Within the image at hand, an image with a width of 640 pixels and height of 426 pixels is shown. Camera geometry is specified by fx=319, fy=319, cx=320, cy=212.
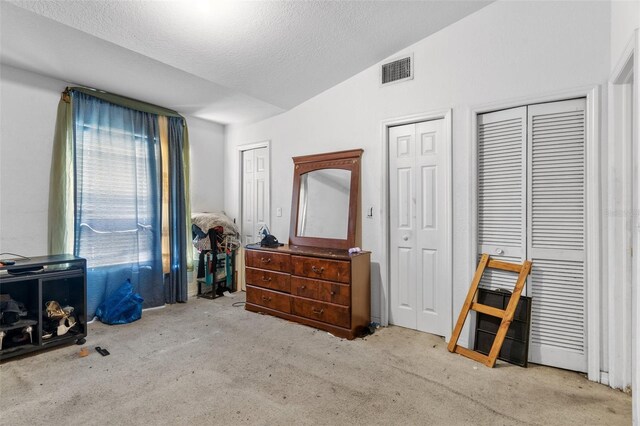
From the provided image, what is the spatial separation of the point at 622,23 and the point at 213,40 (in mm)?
2799

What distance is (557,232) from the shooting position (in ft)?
7.92

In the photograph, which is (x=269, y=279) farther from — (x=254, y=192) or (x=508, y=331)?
(x=508, y=331)

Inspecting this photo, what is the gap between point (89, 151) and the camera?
3.41 m

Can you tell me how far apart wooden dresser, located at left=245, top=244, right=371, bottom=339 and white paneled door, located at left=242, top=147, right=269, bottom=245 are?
87 centimetres

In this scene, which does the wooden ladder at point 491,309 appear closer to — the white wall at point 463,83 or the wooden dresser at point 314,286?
the white wall at point 463,83

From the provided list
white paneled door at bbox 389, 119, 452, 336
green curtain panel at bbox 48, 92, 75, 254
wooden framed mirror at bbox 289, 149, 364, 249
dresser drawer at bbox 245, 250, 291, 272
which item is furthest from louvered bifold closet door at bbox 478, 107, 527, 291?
green curtain panel at bbox 48, 92, 75, 254

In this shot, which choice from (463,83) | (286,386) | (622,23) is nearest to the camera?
(622,23)

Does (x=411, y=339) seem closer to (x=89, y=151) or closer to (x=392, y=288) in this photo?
(x=392, y=288)

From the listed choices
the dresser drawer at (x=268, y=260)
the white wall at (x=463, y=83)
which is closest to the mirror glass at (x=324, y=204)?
the white wall at (x=463, y=83)

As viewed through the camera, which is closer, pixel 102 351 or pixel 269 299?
pixel 102 351

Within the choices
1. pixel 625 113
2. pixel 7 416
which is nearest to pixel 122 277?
pixel 7 416

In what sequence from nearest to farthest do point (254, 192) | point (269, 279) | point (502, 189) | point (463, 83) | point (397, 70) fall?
point (502, 189), point (463, 83), point (397, 70), point (269, 279), point (254, 192)

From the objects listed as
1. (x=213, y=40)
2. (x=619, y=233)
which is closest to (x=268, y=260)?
(x=213, y=40)

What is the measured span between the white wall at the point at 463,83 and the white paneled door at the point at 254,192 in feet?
2.00
